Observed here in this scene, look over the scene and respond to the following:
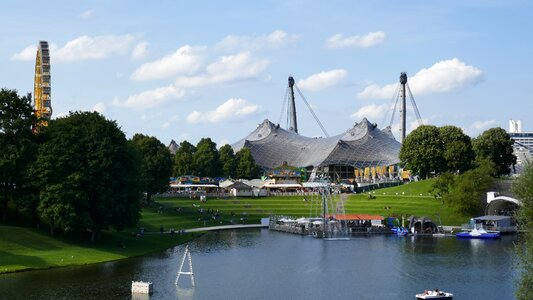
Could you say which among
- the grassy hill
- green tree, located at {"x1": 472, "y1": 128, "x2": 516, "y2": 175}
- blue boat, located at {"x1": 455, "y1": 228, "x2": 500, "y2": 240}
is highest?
green tree, located at {"x1": 472, "y1": 128, "x2": 516, "y2": 175}

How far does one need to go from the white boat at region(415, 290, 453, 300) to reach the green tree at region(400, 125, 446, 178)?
101 metres

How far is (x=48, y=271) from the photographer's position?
72062mm

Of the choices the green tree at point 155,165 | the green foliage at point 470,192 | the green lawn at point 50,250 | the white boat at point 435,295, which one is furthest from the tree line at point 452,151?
the white boat at point 435,295

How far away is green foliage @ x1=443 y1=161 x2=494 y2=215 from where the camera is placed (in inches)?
5010

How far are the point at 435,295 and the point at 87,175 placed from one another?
44301 mm

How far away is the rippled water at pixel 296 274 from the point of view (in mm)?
62281

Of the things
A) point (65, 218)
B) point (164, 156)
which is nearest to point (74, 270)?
point (65, 218)

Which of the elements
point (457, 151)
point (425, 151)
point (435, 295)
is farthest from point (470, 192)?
point (435, 295)

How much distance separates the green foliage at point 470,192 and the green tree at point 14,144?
244 ft

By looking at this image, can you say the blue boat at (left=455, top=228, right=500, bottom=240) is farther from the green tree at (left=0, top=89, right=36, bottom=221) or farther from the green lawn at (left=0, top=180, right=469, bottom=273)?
the green tree at (left=0, top=89, right=36, bottom=221)

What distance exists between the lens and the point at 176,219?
402 feet

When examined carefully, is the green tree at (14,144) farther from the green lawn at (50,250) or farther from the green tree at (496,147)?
the green tree at (496,147)

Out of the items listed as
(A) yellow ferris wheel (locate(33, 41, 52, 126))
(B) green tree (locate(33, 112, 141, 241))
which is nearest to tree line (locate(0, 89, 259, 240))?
(B) green tree (locate(33, 112, 141, 241))

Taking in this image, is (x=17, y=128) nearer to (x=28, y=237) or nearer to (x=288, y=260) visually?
(x=28, y=237)
